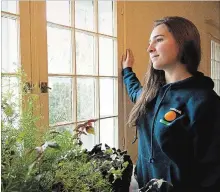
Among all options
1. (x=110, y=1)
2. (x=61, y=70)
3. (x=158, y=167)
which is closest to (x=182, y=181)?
(x=158, y=167)

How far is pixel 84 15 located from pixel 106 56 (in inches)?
12.0

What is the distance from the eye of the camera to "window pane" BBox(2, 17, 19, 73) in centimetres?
120

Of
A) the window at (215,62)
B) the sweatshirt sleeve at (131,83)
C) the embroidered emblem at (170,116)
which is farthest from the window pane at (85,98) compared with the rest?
the window at (215,62)

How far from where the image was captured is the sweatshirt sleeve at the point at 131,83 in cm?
173

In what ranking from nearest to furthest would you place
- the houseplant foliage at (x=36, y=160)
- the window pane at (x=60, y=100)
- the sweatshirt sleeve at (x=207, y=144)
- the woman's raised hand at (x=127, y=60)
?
1. the houseplant foliage at (x=36, y=160)
2. the sweatshirt sleeve at (x=207, y=144)
3. the window pane at (x=60, y=100)
4. the woman's raised hand at (x=127, y=60)

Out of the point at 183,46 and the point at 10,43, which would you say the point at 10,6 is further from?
the point at 183,46

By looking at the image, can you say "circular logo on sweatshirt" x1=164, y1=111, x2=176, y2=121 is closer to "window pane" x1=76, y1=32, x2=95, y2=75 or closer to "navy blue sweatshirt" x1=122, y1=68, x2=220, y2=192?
"navy blue sweatshirt" x1=122, y1=68, x2=220, y2=192

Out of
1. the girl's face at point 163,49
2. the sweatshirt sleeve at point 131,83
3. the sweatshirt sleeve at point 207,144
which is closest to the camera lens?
the sweatshirt sleeve at point 207,144

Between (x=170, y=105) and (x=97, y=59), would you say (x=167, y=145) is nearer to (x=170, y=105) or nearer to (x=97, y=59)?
(x=170, y=105)

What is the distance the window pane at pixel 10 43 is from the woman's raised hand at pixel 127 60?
2.70 ft

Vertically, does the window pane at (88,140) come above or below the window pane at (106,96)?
below

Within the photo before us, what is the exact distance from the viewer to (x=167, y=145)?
121 centimetres

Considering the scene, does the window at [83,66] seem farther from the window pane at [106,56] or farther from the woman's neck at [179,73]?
the woman's neck at [179,73]

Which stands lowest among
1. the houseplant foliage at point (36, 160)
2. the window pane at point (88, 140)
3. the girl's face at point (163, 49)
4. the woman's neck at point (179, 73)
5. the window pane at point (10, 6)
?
the window pane at point (88, 140)
